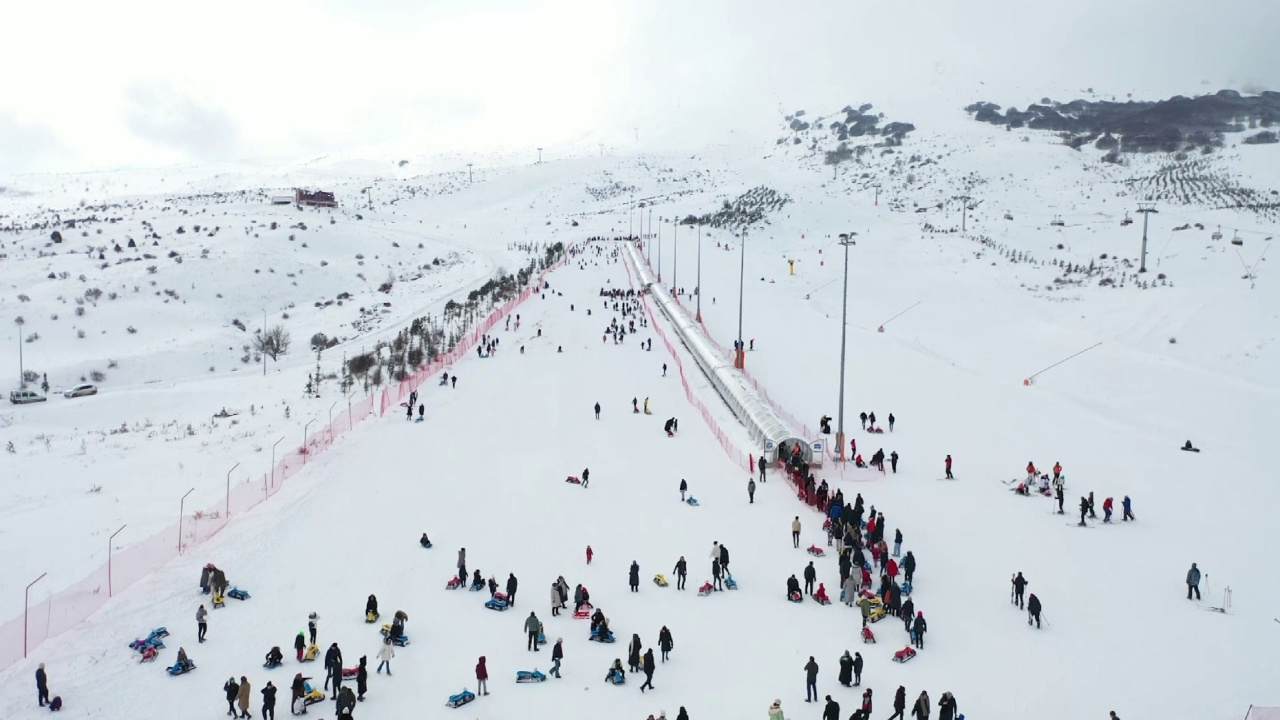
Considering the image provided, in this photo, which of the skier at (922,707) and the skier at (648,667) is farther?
the skier at (648,667)

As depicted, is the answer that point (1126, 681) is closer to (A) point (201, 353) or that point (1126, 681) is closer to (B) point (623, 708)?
(B) point (623, 708)

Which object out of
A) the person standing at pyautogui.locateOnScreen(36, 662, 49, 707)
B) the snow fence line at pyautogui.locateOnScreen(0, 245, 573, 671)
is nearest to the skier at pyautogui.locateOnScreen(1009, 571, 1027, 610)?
the person standing at pyautogui.locateOnScreen(36, 662, 49, 707)

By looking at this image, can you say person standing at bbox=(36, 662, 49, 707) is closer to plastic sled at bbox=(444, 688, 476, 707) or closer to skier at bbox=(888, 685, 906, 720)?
plastic sled at bbox=(444, 688, 476, 707)

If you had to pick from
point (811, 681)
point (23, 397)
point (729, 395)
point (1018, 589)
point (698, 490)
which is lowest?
point (23, 397)

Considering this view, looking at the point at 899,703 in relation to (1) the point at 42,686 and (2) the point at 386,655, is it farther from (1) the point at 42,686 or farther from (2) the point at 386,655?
(1) the point at 42,686

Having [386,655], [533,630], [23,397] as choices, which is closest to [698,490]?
[533,630]

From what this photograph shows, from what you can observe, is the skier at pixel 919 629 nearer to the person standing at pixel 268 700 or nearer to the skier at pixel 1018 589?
the skier at pixel 1018 589

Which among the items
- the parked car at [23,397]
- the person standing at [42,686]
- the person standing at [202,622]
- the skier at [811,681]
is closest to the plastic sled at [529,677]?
the skier at [811,681]
